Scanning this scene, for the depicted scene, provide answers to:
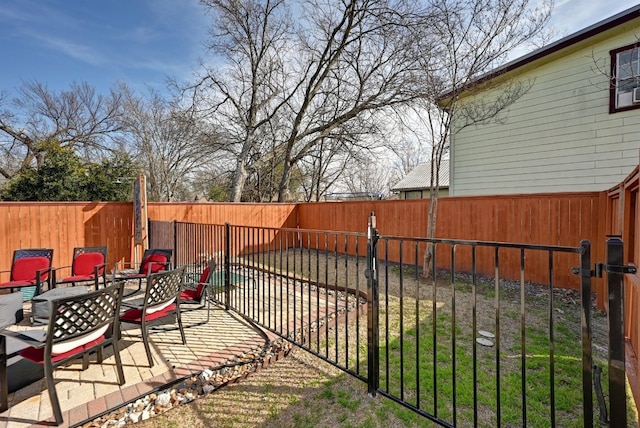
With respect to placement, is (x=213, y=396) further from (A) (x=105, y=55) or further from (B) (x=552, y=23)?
(A) (x=105, y=55)

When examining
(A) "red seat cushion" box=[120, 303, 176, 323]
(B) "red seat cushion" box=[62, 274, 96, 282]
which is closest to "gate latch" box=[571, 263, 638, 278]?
(A) "red seat cushion" box=[120, 303, 176, 323]

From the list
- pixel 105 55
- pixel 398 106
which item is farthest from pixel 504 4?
pixel 105 55

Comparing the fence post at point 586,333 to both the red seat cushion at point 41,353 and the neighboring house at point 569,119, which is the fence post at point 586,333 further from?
the neighboring house at point 569,119

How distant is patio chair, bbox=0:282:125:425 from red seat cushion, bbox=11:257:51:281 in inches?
110

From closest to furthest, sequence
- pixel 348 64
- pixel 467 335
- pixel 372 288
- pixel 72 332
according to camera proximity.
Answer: pixel 72 332, pixel 372 288, pixel 467 335, pixel 348 64

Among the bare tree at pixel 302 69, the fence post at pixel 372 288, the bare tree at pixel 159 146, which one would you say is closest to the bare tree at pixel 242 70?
the bare tree at pixel 302 69

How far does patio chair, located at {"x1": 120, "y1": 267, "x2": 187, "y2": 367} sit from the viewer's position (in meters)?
2.63

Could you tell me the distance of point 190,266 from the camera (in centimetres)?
554

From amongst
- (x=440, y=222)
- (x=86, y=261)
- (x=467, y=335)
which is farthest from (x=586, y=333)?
(x=440, y=222)

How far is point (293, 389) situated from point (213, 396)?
0.65m

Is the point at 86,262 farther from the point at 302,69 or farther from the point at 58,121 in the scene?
the point at 58,121

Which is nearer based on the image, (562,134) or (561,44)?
(561,44)

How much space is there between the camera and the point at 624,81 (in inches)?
225

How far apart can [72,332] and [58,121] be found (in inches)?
661
